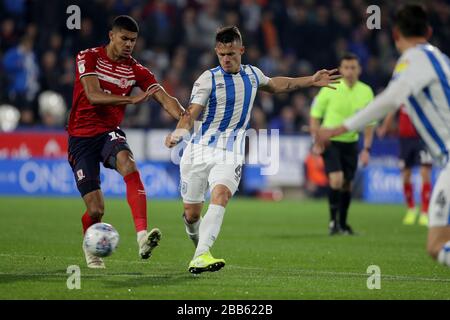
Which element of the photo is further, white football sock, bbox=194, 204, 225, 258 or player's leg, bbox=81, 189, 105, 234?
player's leg, bbox=81, 189, 105, 234

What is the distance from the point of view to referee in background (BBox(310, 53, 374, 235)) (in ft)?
48.8

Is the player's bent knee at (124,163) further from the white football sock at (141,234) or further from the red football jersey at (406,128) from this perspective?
the red football jersey at (406,128)

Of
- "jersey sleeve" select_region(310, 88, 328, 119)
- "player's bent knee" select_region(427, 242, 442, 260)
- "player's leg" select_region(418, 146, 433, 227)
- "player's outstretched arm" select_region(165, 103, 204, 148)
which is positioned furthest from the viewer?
"player's leg" select_region(418, 146, 433, 227)

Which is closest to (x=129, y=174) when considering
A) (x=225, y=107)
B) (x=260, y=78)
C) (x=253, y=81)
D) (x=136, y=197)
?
(x=136, y=197)

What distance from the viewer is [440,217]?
741cm

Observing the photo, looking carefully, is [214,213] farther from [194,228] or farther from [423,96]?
[423,96]

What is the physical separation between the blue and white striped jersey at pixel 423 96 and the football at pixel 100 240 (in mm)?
2762

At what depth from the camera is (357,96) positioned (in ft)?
49.8

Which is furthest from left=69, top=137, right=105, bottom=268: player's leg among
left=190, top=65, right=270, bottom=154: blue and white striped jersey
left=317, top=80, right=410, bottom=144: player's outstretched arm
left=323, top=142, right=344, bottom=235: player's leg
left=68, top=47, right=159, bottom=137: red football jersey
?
left=323, top=142, right=344, bottom=235: player's leg

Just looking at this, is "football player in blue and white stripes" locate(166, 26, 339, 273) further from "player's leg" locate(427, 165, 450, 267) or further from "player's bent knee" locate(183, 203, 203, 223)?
"player's leg" locate(427, 165, 450, 267)

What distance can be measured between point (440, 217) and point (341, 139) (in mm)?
7632

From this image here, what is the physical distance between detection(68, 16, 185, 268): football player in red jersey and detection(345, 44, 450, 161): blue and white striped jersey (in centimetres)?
291
